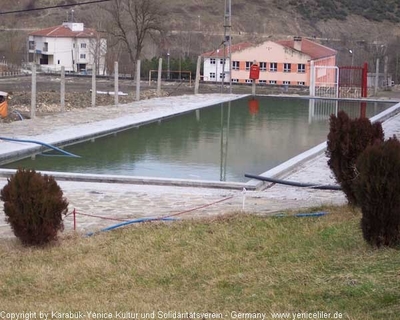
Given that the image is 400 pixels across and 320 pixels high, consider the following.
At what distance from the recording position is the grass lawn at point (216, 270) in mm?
5273

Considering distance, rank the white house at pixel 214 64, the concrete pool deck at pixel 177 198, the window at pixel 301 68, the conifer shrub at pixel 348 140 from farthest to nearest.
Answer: the white house at pixel 214 64
the window at pixel 301 68
the concrete pool deck at pixel 177 198
the conifer shrub at pixel 348 140

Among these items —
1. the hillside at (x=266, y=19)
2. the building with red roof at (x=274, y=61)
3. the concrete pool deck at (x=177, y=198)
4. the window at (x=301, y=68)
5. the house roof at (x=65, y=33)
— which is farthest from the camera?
the hillside at (x=266, y=19)

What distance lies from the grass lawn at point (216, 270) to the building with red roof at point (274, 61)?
30.8 metres

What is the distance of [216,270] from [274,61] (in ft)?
112

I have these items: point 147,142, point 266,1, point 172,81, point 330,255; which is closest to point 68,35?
point 172,81

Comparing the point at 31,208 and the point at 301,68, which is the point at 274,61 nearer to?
the point at 301,68

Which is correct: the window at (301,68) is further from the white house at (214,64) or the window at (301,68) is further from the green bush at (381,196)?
the green bush at (381,196)

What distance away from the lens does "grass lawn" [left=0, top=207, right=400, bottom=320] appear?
17.3 ft

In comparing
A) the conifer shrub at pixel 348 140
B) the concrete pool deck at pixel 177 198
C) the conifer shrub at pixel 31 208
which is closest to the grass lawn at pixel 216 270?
the conifer shrub at pixel 31 208

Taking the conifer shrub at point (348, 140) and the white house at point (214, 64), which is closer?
the conifer shrub at point (348, 140)

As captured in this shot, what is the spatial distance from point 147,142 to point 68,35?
38.4 meters

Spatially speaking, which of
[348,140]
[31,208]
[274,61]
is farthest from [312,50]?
[31,208]

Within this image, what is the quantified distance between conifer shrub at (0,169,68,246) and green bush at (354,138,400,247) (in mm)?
3050

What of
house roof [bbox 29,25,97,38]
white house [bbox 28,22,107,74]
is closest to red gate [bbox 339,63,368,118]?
white house [bbox 28,22,107,74]
